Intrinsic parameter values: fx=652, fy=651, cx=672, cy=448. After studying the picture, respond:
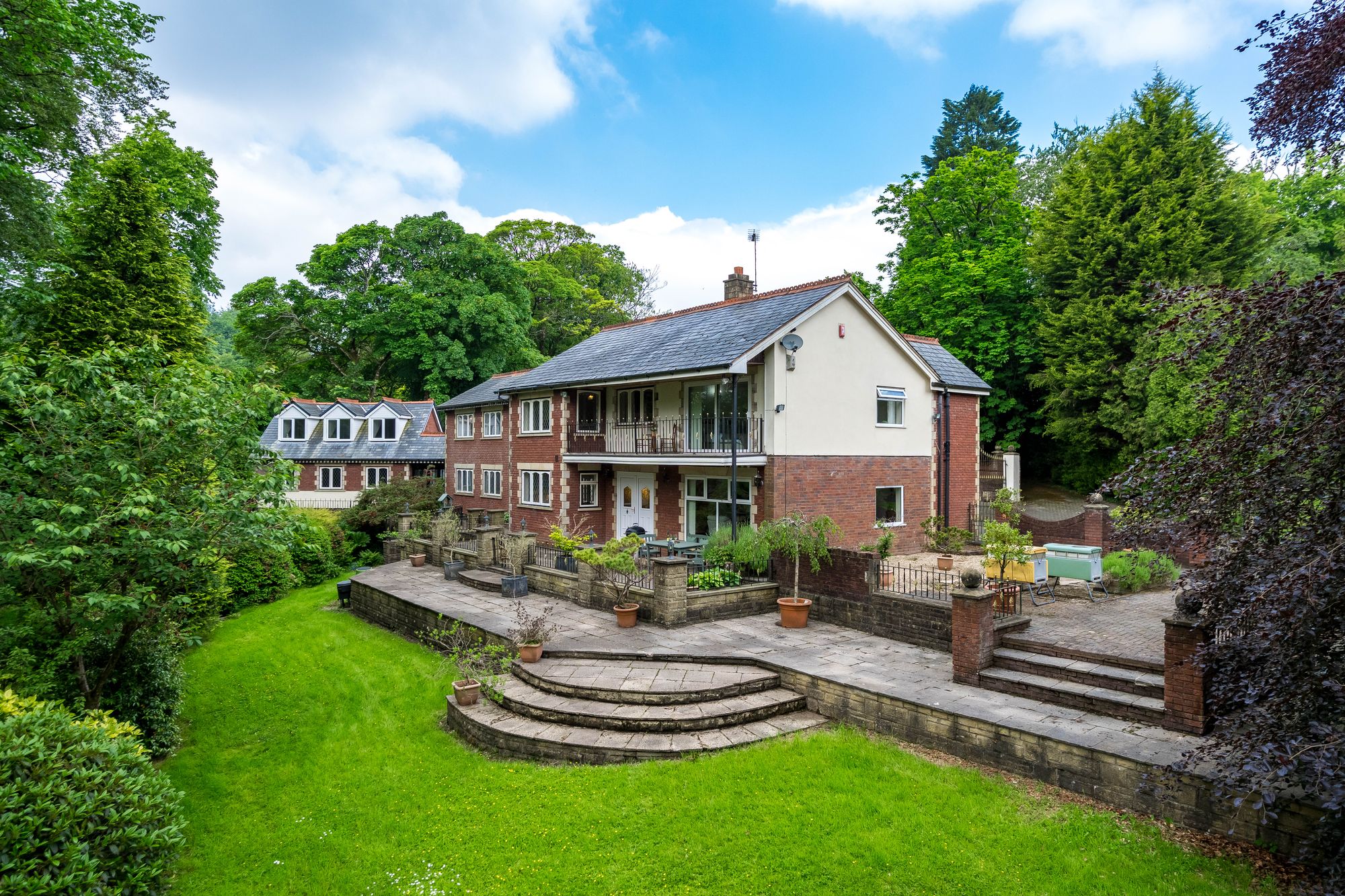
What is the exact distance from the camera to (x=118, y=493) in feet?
27.0

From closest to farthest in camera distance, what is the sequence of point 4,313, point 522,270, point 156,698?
point 156,698
point 4,313
point 522,270

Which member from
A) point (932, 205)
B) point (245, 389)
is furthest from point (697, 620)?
point (932, 205)

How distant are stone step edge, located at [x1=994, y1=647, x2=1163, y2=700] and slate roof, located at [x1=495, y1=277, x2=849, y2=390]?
30.5 ft

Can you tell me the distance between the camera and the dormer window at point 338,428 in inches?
1347

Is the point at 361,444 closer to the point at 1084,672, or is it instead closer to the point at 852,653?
the point at 852,653

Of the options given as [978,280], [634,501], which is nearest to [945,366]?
[978,280]

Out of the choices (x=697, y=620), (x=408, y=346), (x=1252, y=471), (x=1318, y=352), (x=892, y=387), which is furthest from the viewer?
(x=408, y=346)

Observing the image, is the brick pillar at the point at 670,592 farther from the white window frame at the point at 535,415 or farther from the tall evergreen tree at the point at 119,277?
the tall evergreen tree at the point at 119,277

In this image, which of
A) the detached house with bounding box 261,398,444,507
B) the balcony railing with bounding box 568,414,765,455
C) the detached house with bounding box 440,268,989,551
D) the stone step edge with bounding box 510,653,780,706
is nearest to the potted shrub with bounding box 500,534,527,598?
the detached house with bounding box 440,268,989,551

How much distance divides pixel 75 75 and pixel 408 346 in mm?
24888

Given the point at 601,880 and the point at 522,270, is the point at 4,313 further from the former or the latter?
the point at 522,270

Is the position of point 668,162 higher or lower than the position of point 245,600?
higher

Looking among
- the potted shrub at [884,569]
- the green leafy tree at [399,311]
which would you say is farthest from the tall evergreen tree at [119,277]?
the green leafy tree at [399,311]

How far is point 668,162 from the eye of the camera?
976 inches
